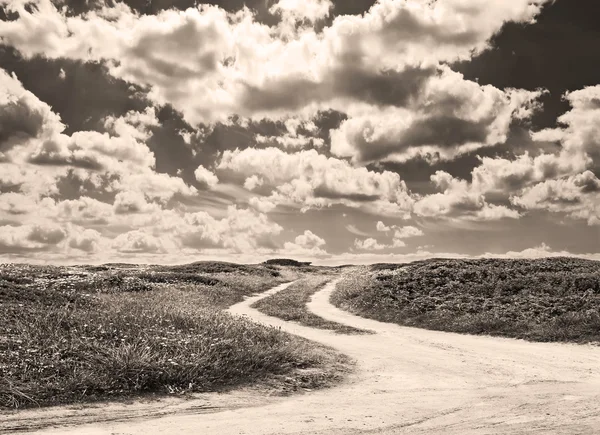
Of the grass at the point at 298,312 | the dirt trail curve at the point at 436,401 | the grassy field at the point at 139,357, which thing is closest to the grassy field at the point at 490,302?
the grass at the point at 298,312

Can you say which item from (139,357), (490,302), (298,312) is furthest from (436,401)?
(490,302)

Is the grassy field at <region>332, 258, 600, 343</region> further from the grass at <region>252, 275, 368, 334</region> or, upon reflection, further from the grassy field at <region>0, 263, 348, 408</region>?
the grassy field at <region>0, 263, 348, 408</region>

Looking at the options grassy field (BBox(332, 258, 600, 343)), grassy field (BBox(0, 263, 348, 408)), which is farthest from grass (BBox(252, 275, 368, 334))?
grassy field (BBox(0, 263, 348, 408))

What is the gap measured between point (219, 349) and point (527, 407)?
7094 mm

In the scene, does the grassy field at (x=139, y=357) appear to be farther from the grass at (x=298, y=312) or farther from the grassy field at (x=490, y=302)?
the grassy field at (x=490, y=302)

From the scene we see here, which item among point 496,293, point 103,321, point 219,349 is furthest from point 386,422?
point 496,293

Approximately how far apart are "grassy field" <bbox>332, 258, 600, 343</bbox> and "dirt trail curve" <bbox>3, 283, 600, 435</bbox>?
3144 mm

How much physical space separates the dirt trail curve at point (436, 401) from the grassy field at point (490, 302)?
3.14 m

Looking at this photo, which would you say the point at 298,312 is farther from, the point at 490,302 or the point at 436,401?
the point at 436,401

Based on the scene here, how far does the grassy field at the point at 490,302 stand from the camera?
767 inches

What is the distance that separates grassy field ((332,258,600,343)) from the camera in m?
19.5

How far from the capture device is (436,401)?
378 inches

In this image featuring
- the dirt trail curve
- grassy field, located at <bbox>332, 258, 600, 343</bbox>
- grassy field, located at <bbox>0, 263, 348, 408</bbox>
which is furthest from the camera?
grassy field, located at <bbox>332, 258, 600, 343</bbox>

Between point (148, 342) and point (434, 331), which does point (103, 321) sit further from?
point (434, 331)
